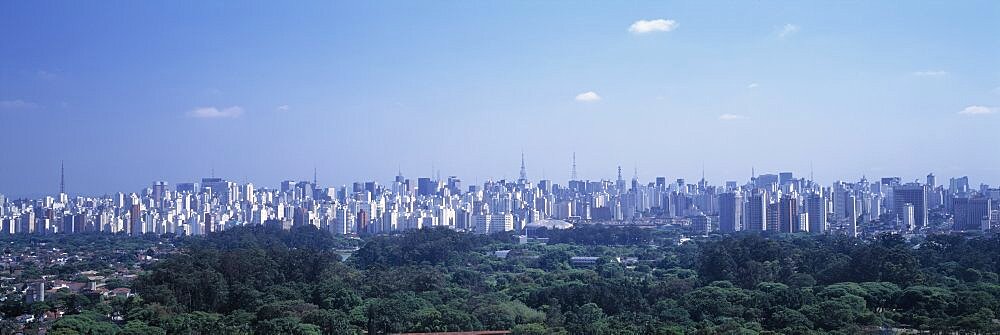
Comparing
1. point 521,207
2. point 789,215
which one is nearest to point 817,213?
point 789,215

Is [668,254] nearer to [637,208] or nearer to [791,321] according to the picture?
[791,321]

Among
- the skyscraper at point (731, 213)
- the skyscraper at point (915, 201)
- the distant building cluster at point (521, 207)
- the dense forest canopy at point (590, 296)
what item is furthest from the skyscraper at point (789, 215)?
the dense forest canopy at point (590, 296)

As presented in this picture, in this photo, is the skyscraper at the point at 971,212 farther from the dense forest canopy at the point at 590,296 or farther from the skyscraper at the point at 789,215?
the dense forest canopy at the point at 590,296

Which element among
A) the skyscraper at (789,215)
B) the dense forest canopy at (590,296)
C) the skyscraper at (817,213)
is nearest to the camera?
the dense forest canopy at (590,296)

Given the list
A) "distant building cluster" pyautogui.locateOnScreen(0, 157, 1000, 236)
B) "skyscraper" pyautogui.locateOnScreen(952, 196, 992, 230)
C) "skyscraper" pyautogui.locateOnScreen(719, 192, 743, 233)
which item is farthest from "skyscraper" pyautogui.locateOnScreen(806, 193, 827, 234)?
"skyscraper" pyautogui.locateOnScreen(952, 196, 992, 230)

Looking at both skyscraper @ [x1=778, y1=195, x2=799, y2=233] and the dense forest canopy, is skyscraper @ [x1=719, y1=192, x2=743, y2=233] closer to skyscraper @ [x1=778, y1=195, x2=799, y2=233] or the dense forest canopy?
skyscraper @ [x1=778, y1=195, x2=799, y2=233]

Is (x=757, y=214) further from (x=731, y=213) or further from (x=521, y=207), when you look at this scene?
(x=521, y=207)

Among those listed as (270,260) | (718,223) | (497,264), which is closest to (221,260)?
(270,260)
